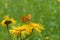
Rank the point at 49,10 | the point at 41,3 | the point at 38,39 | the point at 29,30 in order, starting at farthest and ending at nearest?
the point at 41,3
the point at 49,10
the point at 38,39
the point at 29,30

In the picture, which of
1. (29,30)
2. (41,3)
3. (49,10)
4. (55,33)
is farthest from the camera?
(41,3)

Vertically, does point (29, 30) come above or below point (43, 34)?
above

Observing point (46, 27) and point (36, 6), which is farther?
point (36, 6)

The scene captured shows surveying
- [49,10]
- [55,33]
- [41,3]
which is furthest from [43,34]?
[41,3]

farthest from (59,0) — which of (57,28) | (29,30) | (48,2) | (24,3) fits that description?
(29,30)

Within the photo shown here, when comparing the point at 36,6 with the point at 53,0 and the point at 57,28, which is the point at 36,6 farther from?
the point at 57,28

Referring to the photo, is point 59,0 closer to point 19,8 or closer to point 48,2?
point 48,2
